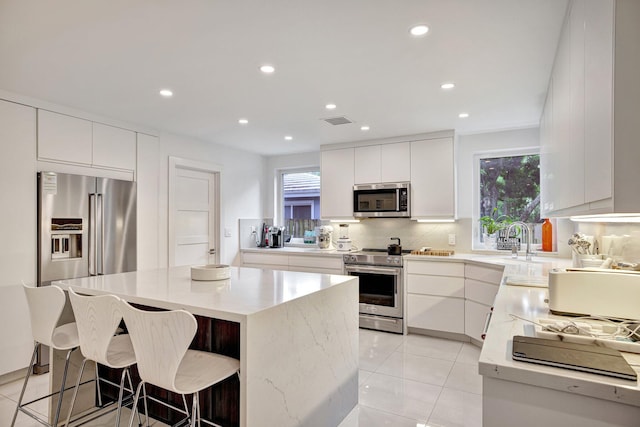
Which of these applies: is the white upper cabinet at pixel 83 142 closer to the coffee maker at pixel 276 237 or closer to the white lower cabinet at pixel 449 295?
the coffee maker at pixel 276 237

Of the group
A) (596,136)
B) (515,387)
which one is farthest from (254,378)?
(596,136)

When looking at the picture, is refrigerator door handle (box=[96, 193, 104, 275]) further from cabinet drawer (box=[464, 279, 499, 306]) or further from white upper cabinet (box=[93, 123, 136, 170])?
cabinet drawer (box=[464, 279, 499, 306])

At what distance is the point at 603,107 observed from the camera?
1.02m

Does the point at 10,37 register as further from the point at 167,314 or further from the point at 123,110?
the point at 167,314

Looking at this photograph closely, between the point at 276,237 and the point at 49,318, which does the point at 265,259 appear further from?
the point at 49,318

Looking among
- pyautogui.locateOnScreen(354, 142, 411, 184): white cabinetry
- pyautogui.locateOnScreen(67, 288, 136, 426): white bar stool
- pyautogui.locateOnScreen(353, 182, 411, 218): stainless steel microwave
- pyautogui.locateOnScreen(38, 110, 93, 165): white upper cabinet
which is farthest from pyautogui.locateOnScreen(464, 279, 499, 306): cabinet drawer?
pyautogui.locateOnScreen(38, 110, 93, 165): white upper cabinet

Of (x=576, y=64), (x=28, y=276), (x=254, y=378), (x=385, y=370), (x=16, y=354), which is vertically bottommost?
(x=385, y=370)

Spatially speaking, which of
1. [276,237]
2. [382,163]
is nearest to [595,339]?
[382,163]

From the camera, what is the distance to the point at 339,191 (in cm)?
477

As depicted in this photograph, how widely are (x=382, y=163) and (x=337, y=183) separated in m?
0.67

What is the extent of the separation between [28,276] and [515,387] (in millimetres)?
3607

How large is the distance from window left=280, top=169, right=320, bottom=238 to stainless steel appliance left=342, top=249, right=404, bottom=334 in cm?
132

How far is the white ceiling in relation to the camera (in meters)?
1.80

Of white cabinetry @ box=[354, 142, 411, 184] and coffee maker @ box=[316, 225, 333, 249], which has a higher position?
white cabinetry @ box=[354, 142, 411, 184]
